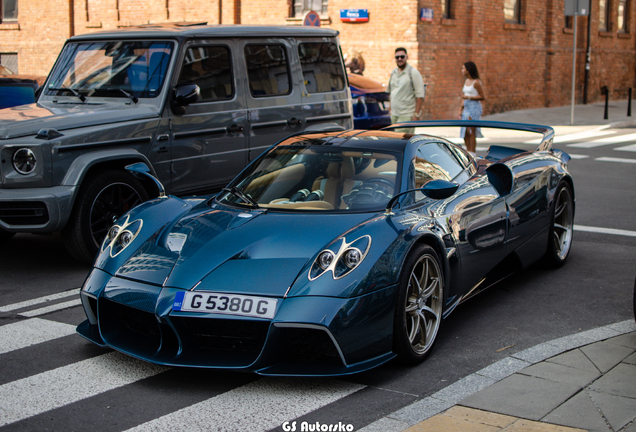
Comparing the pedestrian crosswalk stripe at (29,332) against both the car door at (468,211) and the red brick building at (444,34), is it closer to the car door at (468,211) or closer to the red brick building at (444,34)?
the car door at (468,211)

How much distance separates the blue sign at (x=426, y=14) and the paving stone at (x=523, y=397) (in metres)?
18.3

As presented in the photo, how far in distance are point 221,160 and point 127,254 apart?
3242 mm

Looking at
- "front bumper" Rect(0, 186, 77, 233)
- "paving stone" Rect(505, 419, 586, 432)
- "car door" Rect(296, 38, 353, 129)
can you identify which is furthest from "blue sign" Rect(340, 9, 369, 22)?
"paving stone" Rect(505, 419, 586, 432)

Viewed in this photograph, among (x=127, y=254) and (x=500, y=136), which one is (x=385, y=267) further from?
(x=500, y=136)

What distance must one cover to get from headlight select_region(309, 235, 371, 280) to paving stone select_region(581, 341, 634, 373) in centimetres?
152

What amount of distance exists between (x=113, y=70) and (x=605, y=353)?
5.30m

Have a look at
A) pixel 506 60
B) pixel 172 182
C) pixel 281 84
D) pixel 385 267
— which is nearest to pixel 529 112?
pixel 506 60

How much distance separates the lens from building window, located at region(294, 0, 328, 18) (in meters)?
22.8

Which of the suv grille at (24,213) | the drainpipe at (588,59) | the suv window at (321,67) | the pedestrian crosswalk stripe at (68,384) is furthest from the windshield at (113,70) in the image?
the drainpipe at (588,59)

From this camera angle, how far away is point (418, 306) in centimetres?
437

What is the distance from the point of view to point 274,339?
148 inches

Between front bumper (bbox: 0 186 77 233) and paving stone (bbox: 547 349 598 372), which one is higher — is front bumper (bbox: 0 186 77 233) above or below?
above

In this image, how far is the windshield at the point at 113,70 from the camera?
7.30m

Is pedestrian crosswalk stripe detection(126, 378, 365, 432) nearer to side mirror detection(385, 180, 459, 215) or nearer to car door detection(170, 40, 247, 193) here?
side mirror detection(385, 180, 459, 215)
